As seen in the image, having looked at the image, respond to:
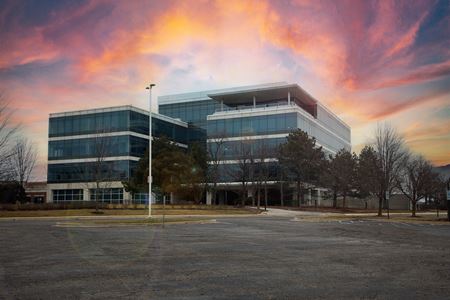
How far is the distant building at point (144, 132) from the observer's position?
3059 inches

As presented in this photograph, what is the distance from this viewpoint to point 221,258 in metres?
13.4

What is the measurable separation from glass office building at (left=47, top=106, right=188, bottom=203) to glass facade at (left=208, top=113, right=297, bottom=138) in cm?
1000

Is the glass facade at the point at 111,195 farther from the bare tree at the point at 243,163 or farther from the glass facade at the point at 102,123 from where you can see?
the bare tree at the point at 243,163

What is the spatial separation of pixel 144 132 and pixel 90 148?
8922mm

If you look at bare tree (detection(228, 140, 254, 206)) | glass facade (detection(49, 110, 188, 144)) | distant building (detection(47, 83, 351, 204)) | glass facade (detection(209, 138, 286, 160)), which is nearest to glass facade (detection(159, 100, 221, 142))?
distant building (detection(47, 83, 351, 204))

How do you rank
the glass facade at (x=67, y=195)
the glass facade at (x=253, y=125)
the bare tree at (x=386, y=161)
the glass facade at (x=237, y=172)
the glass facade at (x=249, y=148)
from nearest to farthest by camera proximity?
the bare tree at (x=386, y=161) < the glass facade at (x=249, y=148) < the glass facade at (x=237, y=172) < the glass facade at (x=253, y=125) < the glass facade at (x=67, y=195)

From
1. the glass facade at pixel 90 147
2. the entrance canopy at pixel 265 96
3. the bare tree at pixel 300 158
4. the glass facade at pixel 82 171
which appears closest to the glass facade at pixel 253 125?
the entrance canopy at pixel 265 96

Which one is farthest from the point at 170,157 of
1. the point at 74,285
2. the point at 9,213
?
the point at 74,285

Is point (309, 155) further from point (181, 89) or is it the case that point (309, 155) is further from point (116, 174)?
point (181, 89)

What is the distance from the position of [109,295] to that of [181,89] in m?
101

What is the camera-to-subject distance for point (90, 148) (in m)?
79.7

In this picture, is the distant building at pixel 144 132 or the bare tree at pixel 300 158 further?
the distant building at pixel 144 132

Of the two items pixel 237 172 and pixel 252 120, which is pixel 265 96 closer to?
pixel 252 120

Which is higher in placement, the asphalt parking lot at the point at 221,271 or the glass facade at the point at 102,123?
the glass facade at the point at 102,123
